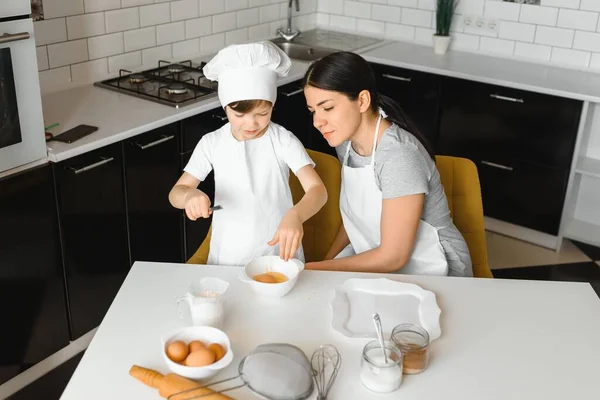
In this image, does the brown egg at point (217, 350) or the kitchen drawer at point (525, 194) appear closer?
the brown egg at point (217, 350)

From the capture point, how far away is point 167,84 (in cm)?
323

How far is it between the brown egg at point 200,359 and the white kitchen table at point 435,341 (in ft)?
0.19

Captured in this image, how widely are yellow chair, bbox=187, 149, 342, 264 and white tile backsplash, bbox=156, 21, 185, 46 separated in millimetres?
1519

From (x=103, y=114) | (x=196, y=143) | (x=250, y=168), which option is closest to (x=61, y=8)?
(x=103, y=114)

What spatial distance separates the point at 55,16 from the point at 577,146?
2.51 m

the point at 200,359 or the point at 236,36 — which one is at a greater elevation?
the point at 236,36

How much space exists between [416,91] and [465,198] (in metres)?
1.70

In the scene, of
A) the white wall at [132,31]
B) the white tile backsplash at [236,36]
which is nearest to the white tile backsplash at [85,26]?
the white wall at [132,31]

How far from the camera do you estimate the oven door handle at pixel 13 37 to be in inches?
83.8

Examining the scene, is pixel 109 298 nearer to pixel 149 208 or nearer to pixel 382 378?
pixel 149 208

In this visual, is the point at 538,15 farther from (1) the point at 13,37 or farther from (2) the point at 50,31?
(1) the point at 13,37

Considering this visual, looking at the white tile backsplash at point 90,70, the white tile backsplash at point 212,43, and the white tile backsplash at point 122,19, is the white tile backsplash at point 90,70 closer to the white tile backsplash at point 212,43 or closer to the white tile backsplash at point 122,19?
the white tile backsplash at point 122,19

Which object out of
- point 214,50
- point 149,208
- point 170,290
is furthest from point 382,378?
point 214,50

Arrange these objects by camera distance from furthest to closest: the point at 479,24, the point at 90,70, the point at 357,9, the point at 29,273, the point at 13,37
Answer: the point at 357,9
the point at 479,24
the point at 90,70
the point at 29,273
the point at 13,37
